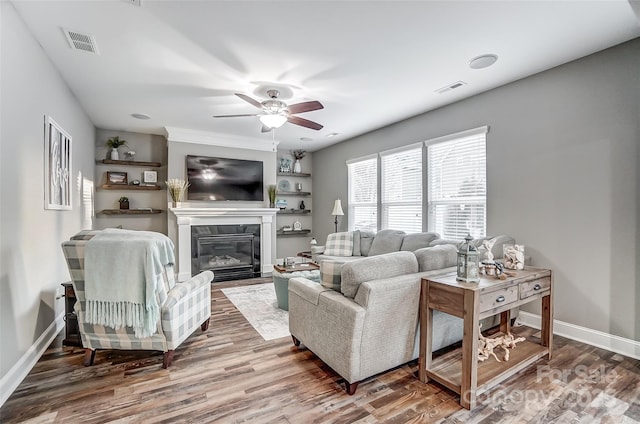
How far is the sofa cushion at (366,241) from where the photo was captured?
17.3ft

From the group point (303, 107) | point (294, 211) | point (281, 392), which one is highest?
point (303, 107)

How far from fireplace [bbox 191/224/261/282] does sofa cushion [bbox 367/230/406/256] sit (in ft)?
7.89

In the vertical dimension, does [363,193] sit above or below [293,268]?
above

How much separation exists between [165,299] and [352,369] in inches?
63.2

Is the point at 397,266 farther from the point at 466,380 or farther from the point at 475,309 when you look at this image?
the point at 466,380

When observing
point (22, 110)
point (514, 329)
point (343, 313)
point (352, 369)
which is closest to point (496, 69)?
point (514, 329)

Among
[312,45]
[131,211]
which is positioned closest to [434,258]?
[312,45]

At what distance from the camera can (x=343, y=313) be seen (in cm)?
210

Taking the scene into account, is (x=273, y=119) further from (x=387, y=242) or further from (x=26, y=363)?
(x=26, y=363)

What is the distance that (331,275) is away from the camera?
Answer: 2.40m

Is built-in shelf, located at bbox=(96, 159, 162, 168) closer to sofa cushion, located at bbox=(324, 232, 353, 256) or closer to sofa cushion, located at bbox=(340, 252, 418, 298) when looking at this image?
sofa cushion, located at bbox=(324, 232, 353, 256)

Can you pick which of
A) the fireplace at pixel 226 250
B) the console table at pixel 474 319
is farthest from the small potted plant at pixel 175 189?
the console table at pixel 474 319

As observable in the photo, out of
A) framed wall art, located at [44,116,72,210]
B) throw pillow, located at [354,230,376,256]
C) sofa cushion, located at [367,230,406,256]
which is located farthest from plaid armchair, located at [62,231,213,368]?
throw pillow, located at [354,230,376,256]

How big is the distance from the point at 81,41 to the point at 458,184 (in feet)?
14.6
